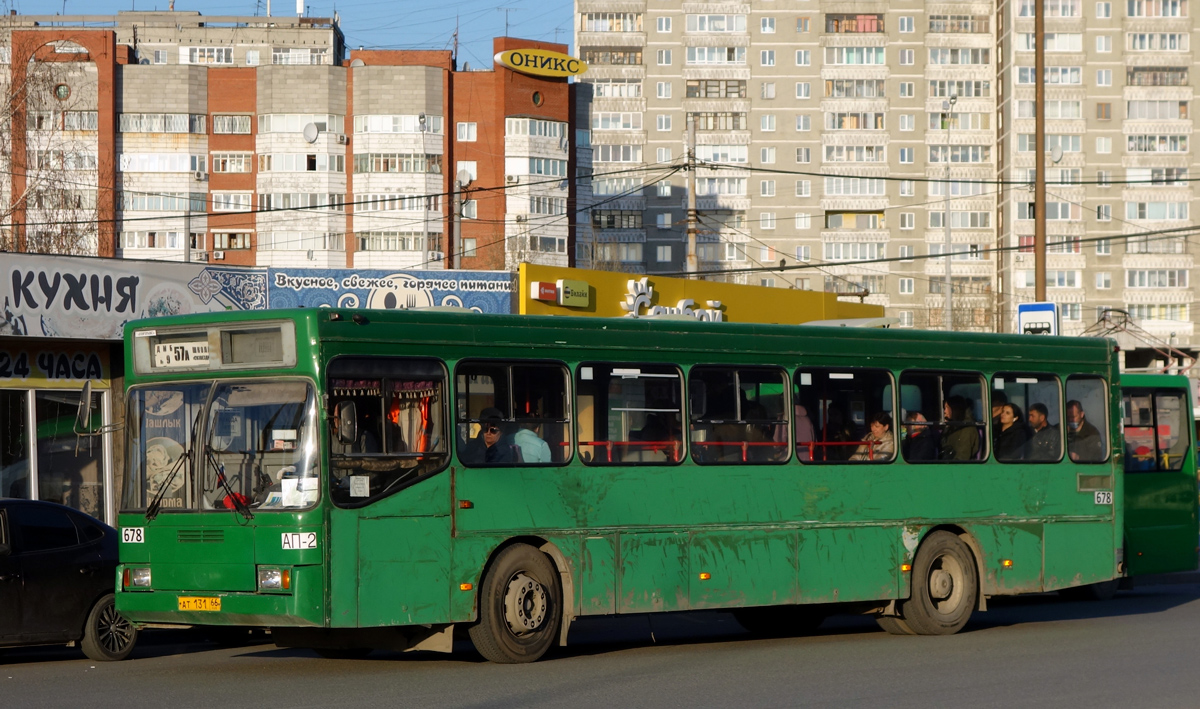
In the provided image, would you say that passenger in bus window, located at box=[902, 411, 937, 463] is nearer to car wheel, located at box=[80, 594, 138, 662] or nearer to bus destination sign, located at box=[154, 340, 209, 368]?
bus destination sign, located at box=[154, 340, 209, 368]

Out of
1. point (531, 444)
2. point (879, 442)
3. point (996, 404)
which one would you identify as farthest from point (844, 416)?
point (531, 444)

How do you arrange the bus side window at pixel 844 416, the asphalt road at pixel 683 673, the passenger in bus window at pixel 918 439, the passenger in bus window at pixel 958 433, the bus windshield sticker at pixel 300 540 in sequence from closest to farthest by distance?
the asphalt road at pixel 683 673 → the bus windshield sticker at pixel 300 540 → the bus side window at pixel 844 416 → the passenger in bus window at pixel 918 439 → the passenger in bus window at pixel 958 433

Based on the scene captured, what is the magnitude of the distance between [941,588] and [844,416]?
2039 millimetres

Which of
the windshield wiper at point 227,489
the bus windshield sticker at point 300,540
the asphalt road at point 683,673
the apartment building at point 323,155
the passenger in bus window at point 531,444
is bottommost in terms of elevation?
the asphalt road at point 683,673

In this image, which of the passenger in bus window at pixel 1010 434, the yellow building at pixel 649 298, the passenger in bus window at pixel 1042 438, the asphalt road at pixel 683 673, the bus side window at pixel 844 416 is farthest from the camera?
the yellow building at pixel 649 298

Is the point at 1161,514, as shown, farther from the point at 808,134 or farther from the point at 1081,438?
the point at 808,134

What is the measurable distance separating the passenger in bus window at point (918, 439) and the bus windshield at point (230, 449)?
19.9 feet

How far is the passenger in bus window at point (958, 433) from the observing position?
1499cm

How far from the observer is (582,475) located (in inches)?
492

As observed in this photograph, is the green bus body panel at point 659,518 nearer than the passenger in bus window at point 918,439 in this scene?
Yes

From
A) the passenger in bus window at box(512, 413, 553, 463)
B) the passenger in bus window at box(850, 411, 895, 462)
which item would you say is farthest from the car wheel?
the passenger in bus window at box(850, 411, 895, 462)

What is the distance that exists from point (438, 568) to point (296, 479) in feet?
4.20

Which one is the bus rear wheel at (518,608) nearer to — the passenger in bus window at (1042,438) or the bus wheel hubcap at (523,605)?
the bus wheel hubcap at (523,605)

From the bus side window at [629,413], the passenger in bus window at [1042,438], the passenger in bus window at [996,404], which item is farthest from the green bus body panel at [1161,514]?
the bus side window at [629,413]
